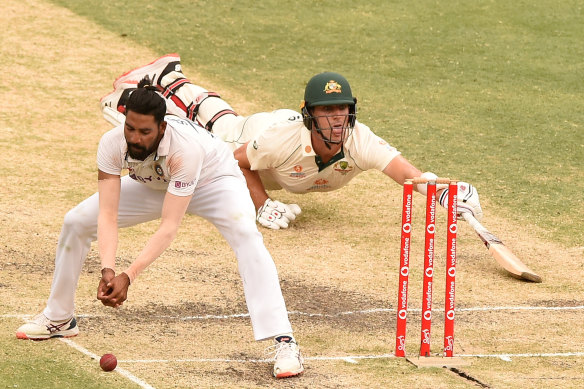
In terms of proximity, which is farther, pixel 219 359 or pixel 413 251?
pixel 413 251

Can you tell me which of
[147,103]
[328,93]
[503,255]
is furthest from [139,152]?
[503,255]

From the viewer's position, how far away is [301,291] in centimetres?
729

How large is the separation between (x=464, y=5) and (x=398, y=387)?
951 cm

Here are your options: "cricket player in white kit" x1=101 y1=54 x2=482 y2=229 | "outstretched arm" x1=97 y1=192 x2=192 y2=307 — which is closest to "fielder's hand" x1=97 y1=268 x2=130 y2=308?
"outstretched arm" x1=97 y1=192 x2=192 y2=307

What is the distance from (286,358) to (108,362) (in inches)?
35.2

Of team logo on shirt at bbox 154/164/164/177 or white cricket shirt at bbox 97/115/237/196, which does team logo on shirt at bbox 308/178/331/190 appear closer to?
white cricket shirt at bbox 97/115/237/196

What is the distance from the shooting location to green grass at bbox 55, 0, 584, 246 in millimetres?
10062

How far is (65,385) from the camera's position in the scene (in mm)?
5254

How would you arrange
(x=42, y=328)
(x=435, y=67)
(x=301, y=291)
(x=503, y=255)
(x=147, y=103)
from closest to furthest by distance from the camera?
1. (x=147, y=103)
2. (x=42, y=328)
3. (x=301, y=291)
4. (x=503, y=255)
5. (x=435, y=67)

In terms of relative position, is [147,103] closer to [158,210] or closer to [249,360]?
[158,210]

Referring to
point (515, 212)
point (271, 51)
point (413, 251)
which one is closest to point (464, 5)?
point (271, 51)

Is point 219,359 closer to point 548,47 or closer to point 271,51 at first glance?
point 271,51

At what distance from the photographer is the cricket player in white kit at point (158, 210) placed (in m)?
5.49

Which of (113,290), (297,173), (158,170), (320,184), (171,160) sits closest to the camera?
(113,290)
